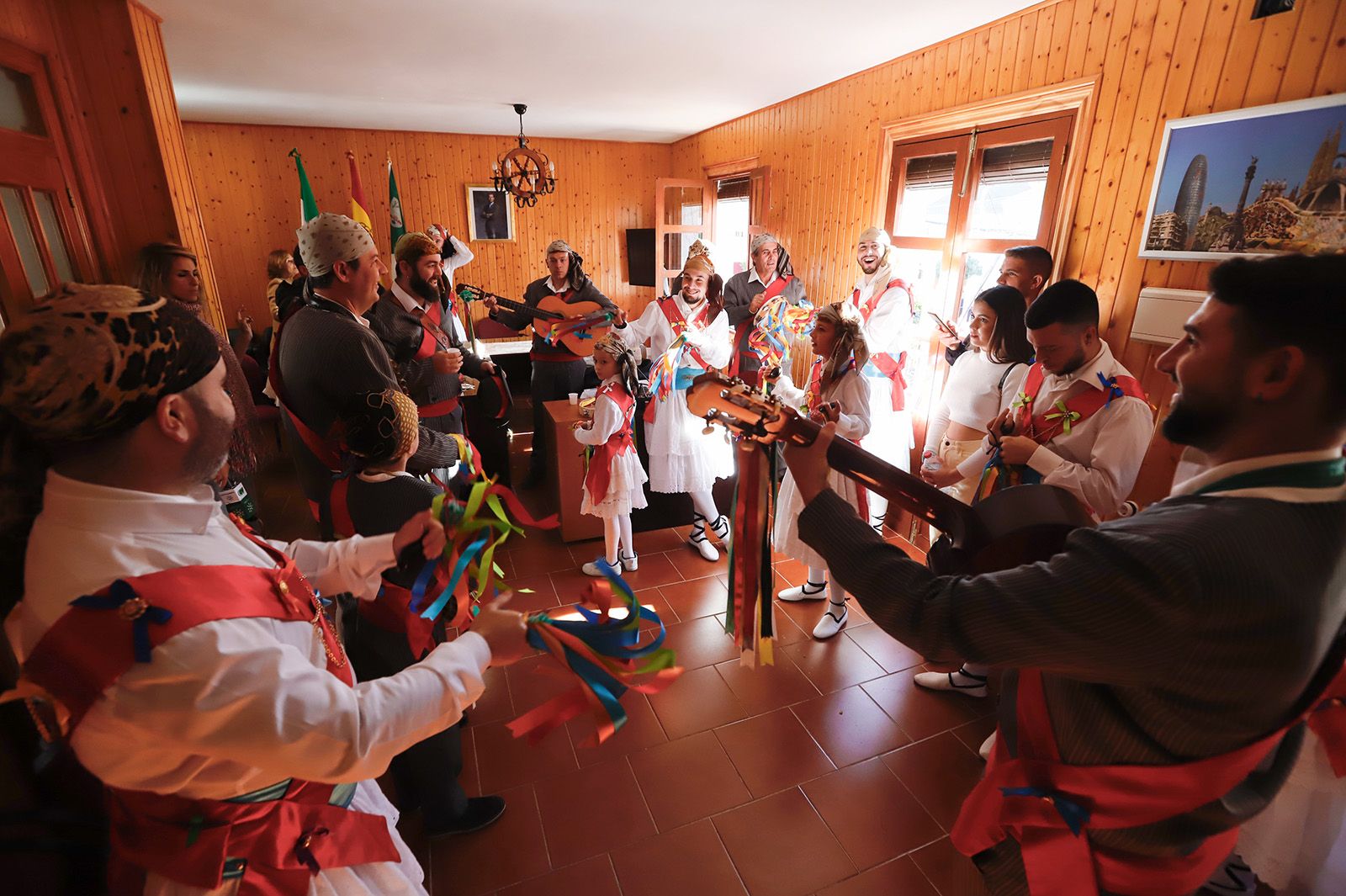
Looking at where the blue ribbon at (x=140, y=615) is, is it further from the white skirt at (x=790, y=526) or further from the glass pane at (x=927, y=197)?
the glass pane at (x=927, y=197)

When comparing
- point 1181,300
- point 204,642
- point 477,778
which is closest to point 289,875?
point 204,642

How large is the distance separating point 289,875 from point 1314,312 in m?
1.85

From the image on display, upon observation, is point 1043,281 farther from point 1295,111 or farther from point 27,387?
point 27,387

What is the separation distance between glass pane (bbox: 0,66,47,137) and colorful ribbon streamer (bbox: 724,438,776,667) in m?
3.40

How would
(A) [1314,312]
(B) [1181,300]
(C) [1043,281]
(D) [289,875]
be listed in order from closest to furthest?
1. (A) [1314,312]
2. (D) [289,875]
3. (B) [1181,300]
4. (C) [1043,281]

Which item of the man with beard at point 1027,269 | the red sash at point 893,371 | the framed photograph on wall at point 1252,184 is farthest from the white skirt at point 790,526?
the framed photograph on wall at point 1252,184

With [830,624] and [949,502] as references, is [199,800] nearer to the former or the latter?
[949,502]

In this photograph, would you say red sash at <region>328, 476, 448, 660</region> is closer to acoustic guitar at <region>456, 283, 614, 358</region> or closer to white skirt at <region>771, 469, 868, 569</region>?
white skirt at <region>771, 469, 868, 569</region>

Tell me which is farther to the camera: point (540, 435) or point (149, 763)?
point (540, 435)

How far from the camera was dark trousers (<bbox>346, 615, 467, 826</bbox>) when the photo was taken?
177 cm

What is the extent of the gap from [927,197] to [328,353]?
13.7 feet

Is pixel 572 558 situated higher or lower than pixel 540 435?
lower

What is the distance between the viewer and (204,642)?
0.77 metres

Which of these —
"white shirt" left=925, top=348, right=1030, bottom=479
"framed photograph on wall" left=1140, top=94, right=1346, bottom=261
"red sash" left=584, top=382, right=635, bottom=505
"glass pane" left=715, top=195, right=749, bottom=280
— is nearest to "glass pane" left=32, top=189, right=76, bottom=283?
"red sash" left=584, top=382, right=635, bottom=505
